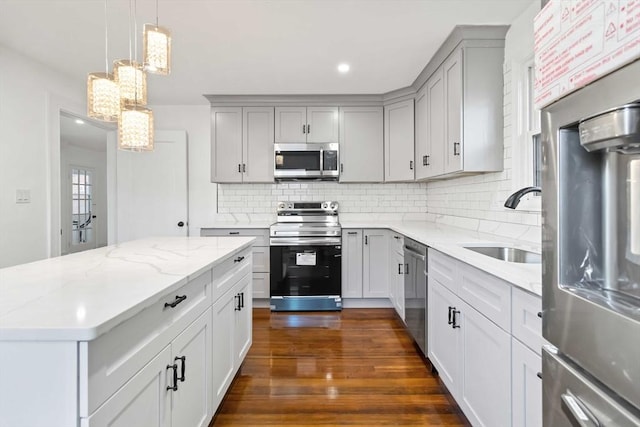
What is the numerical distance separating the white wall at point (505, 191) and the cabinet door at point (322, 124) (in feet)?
5.07

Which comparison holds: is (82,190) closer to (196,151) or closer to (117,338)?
(196,151)

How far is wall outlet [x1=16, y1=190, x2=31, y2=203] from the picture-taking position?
283 centimetres

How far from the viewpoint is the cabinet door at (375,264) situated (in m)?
3.61

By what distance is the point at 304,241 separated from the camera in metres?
3.54

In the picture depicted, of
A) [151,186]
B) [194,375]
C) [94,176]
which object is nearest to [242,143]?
[151,186]

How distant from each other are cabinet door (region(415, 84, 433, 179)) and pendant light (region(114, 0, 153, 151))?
252cm

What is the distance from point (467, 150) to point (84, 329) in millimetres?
2533

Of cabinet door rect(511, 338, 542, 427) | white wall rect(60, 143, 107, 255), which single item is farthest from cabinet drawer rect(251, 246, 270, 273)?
white wall rect(60, 143, 107, 255)

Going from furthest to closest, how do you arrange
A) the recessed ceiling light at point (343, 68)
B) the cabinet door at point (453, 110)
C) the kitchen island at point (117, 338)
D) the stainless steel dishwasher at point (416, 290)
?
1. the recessed ceiling light at point (343, 68)
2. the cabinet door at point (453, 110)
3. the stainless steel dishwasher at point (416, 290)
4. the kitchen island at point (117, 338)

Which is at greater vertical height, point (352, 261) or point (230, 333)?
point (352, 261)

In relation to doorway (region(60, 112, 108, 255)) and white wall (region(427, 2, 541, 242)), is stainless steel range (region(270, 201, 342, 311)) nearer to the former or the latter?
white wall (region(427, 2, 541, 242))

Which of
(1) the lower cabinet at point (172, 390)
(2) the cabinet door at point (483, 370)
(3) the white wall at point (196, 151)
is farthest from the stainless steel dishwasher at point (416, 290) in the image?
(3) the white wall at point (196, 151)

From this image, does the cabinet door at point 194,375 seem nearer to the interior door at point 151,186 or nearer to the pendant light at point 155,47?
the pendant light at point 155,47

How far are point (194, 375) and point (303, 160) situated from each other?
9.24 ft
